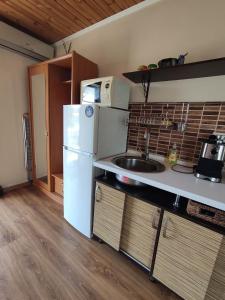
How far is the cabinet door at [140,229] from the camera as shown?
1.20 metres

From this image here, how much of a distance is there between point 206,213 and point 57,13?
2490 mm

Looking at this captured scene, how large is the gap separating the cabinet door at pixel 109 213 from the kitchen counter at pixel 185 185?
0.73ft

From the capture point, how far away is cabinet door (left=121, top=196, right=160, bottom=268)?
1196 mm

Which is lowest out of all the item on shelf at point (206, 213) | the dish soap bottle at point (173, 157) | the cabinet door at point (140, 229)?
the cabinet door at point (140, 229)

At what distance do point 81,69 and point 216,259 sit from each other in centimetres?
211

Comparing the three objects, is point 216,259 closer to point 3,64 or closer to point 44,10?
point 44,10

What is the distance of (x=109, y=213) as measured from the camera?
1438mm

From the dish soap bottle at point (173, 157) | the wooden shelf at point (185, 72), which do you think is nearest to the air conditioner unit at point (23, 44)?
the wooden shelf at point (185, 72)

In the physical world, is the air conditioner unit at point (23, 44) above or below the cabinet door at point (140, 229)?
above

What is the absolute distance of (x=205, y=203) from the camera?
2.98ft

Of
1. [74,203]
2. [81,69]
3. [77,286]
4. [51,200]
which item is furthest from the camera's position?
[51,200]

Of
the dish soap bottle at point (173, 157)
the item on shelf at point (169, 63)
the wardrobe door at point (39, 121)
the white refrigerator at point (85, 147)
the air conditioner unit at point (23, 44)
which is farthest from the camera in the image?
the wardrobe door at point (39, 121)

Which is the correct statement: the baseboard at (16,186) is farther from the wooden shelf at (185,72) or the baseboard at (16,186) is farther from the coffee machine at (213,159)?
the coffee machine at (213,159)

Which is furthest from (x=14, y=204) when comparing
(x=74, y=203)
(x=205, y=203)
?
(x=205, y=203)
